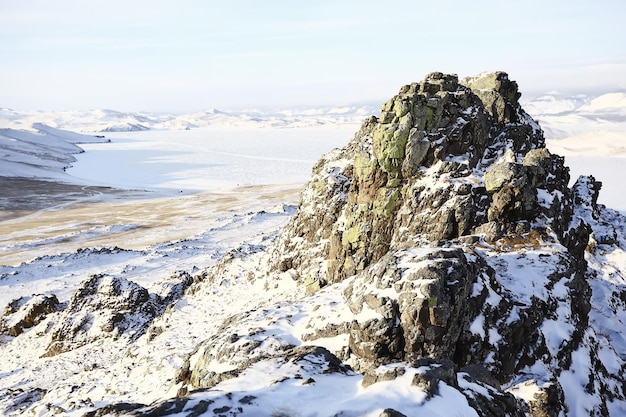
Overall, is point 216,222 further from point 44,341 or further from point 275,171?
point 275,171

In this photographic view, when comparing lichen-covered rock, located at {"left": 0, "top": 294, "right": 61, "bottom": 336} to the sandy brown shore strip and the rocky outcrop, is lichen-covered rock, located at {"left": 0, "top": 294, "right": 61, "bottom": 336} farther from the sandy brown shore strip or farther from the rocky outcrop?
the sandy brown shore strip

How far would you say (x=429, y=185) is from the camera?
62.2 ft

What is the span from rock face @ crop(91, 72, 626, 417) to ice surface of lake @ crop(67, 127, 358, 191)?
70120 millimetres

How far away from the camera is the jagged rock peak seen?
17641mm

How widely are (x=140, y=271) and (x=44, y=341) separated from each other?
12044mm

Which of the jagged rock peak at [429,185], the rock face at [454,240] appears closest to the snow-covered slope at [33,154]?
the jagged rock peak at [429,185]

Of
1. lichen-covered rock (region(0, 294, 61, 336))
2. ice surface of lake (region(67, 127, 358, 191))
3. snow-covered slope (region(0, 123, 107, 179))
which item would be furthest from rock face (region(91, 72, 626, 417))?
snow-covered slope (region(0, 123, 107, 179))

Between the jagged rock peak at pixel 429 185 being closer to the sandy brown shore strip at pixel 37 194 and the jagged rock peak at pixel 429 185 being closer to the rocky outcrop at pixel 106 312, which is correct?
the rocky outcrop at pixel 106 312

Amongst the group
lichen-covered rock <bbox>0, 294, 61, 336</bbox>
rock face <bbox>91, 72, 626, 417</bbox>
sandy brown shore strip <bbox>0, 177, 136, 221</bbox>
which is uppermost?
rock face <bbox>91, 72, 626, 417</bbox>

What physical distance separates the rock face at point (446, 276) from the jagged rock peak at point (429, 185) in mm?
67

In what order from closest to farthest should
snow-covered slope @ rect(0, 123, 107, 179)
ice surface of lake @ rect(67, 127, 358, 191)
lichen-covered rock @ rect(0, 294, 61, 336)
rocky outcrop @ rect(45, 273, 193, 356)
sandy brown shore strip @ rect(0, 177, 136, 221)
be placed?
1. rocky outcrop @ rect(45, 273, 193, 356)
2. lichen-covered rock @ rect(0, 294, 61, 336)
3. sandy brown shore strip @ rect(0, 177, 136, 221)
4. ice surface of lake @ rect(67, 127, 358, 191)
5. snow-covered slope @ rect(0, 123, 107, 179)

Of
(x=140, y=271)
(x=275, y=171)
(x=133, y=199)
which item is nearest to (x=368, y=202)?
(x=140, y=271)

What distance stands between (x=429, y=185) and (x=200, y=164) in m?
108

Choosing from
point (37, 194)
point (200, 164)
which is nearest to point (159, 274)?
point (37, 194)
